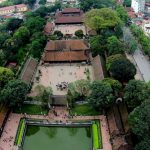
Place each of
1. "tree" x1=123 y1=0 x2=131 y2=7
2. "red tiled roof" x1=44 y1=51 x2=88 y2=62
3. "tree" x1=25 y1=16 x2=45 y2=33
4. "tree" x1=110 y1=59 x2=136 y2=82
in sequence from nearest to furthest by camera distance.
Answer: "tree" x1=110 y1=59 x2=136 y2=82, "red tiled roof" x1=44 y1=51 x2=88 y2=62, "tree" x1=25 y1=16 x2=45 y2=33, "tree" x1=123 y1=0 x2=131 y2=7

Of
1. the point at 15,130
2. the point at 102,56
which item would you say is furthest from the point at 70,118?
the point at 102,56

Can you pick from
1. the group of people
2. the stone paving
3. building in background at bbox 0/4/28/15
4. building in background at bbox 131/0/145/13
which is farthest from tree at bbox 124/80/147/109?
building in background at bbox 0/4/28/15

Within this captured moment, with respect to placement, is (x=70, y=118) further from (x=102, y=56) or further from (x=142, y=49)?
(x=142, y=49)

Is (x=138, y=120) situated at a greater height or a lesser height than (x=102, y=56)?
greater

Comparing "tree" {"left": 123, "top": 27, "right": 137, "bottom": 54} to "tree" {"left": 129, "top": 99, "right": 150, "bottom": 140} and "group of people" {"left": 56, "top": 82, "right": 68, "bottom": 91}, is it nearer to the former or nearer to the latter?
"group of people" {"left": 56, "top": 82, "right": 68, "bottom": 91}

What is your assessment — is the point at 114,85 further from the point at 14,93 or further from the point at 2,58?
the point at 2,58

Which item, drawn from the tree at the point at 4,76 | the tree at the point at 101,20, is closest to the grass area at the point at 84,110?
the tree at the point at 4,76
